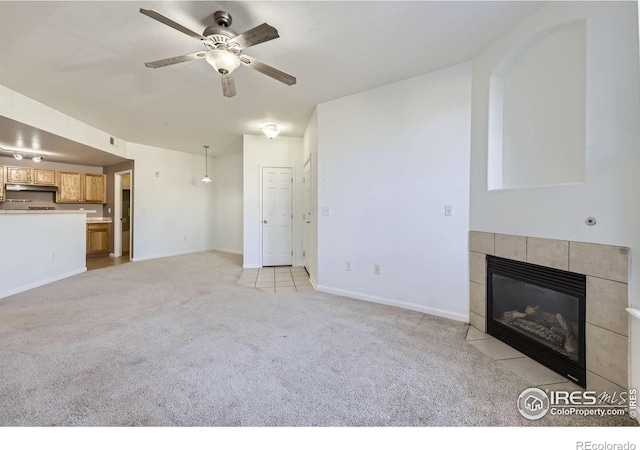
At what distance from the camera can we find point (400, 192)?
10.2 feet

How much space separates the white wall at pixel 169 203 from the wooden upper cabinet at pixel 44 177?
75.2 inches

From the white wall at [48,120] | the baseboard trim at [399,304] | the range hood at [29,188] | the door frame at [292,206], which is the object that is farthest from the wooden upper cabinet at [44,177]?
the baseboard trim at [399,304]

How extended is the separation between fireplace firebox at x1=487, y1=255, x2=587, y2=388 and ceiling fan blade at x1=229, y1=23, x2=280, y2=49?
248 centimetres

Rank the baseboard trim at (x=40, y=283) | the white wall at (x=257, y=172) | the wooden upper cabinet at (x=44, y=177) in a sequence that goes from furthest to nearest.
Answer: the wooden upper cabinet at (x=44, y=177)
the white wall at (x=257, y=172)
the baseboard trim at (x=40, y=283)

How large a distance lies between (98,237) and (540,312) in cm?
831

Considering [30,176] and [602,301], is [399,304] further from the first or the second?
[30,176]

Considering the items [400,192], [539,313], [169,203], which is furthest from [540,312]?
[169,203]

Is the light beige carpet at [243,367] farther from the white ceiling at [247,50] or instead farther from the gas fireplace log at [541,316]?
the white ceiling at [247,50]

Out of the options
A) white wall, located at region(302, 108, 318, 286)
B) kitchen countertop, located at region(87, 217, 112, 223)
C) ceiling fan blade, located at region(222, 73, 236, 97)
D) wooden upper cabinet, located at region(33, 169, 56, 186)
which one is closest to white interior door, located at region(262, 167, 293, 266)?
white wall, located at region(302, 108, 318, 286)

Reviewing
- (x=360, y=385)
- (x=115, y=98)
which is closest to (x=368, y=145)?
(x=360, y=385)

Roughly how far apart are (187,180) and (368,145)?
5.45 m

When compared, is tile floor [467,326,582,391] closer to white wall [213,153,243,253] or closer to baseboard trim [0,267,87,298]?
baseboard trim [0,267,87,298]

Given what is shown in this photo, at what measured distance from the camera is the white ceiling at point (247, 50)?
6.52 ft
